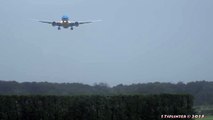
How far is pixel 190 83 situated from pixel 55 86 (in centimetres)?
2700

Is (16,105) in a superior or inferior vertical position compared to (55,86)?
inferior

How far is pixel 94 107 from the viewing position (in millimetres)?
37500

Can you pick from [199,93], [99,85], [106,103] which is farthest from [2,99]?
[199,93]

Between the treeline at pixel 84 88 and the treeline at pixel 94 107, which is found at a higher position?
the treeline at pixel 84 88

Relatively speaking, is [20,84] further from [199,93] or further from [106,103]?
[199,93]

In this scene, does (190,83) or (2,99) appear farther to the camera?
(190,83)

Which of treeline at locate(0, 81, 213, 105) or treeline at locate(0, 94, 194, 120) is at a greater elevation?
treeline at locate(0, 81, 213, 105)

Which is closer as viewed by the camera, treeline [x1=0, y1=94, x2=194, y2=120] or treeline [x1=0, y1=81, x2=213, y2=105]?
treeline [x1=0, y1=94, x2=194, y2=120]

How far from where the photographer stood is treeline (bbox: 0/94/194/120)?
35312 millimetres

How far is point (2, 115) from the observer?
114 ft

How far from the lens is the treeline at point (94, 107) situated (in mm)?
35312

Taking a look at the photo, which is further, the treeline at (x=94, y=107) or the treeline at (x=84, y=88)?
the treeline at (x=84, y=88)

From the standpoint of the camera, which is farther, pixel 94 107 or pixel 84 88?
pixel 84 88

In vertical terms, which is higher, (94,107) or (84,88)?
(84,88)
